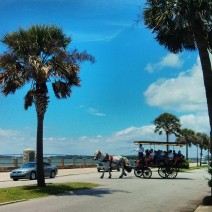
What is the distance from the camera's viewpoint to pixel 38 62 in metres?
22.1

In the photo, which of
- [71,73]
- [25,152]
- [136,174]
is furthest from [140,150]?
[25,152]

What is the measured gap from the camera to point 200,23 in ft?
55.1

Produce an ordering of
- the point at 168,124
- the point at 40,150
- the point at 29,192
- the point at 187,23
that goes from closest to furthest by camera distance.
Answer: the point at 187,23 < the point at 29,192 < the point at 40,150 < the point at 168,124

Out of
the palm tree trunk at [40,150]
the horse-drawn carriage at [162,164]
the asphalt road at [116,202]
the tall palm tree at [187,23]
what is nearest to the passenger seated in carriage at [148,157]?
the horse-drawn carriage at [162,164]

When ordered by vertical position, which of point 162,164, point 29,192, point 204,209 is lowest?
point 204,209

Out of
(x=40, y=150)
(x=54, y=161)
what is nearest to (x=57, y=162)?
(x=54, y=161)

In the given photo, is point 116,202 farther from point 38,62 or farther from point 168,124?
point 168,124

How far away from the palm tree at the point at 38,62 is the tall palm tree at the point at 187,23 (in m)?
5.57

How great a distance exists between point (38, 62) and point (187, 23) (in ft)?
26.0

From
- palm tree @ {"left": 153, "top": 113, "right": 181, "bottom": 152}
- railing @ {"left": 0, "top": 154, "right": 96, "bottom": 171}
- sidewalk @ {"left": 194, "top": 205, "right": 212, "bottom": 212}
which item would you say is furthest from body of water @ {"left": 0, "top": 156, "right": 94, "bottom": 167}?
sidewalk @ {"left": 194, "top": 205, "right": 212, "bottom": 212}

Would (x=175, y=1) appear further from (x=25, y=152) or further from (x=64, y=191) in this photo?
(x=25, y=152)

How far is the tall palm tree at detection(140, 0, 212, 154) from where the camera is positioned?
52.6 ft

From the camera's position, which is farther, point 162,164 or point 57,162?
point 57,162

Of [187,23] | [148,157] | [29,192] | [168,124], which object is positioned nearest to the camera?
[187,23]
